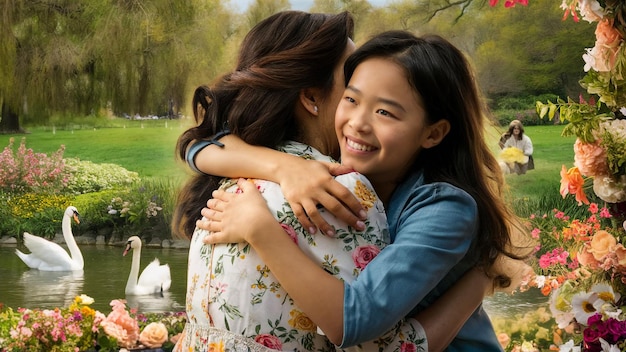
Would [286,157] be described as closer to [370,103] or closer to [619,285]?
[370,103]

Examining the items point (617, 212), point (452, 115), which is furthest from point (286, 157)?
point (617, 212)

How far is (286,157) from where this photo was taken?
1.11 metres

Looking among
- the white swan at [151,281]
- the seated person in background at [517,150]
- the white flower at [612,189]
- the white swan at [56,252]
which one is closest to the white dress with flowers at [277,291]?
the white flower at [612,189]

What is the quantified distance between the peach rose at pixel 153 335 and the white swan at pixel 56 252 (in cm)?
193

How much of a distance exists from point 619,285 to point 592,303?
0.06m

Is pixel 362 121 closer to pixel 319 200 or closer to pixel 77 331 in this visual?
pixel 319 200

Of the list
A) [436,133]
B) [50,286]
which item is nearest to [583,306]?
[436,133]

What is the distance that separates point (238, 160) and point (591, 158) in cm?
65

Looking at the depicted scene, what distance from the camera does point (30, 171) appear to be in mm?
5891

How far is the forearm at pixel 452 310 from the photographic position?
1.07 meters

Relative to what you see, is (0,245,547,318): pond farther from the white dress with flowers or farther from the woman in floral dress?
the white dress with flowers

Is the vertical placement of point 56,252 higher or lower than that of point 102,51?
lower

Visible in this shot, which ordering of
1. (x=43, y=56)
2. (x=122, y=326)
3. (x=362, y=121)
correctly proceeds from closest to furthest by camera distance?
(x=362, y=121), (x=122, y=326), (x=43, y=56)

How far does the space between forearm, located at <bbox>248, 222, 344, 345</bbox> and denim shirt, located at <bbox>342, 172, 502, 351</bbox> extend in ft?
0.04
